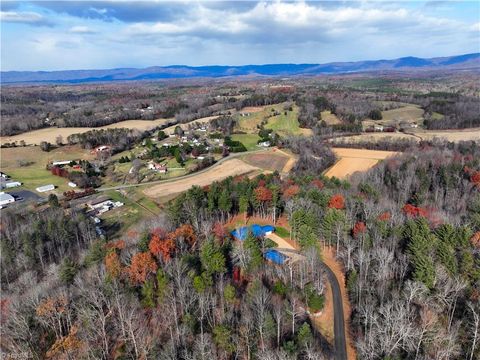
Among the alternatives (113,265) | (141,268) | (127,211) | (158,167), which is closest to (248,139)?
(158,167)

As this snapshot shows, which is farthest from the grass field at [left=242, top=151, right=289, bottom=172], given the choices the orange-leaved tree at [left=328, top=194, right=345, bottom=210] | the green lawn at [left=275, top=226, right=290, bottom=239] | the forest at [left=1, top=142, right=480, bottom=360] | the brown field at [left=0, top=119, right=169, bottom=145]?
the brown field at [left=0, top=119, right=169, bottom=145]

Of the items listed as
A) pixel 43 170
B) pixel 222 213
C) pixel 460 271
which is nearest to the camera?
pixel 460 271

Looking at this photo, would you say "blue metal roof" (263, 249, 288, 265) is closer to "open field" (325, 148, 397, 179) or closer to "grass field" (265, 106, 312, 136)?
"open field" (325, 148, 397, 179)

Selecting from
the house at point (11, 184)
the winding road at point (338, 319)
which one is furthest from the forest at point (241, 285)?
the house at point (11, 184)

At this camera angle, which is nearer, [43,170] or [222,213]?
[222,213]

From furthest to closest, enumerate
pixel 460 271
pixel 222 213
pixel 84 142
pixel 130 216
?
pixel 84 142 < pixel 130 216 < pixel 222 213 < pixel 460 271

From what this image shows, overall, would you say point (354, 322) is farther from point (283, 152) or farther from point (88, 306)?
point (283, 152)

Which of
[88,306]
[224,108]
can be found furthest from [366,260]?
[224,108]

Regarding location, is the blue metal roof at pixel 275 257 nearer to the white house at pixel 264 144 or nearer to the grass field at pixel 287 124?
the white house at pixel 264 144
